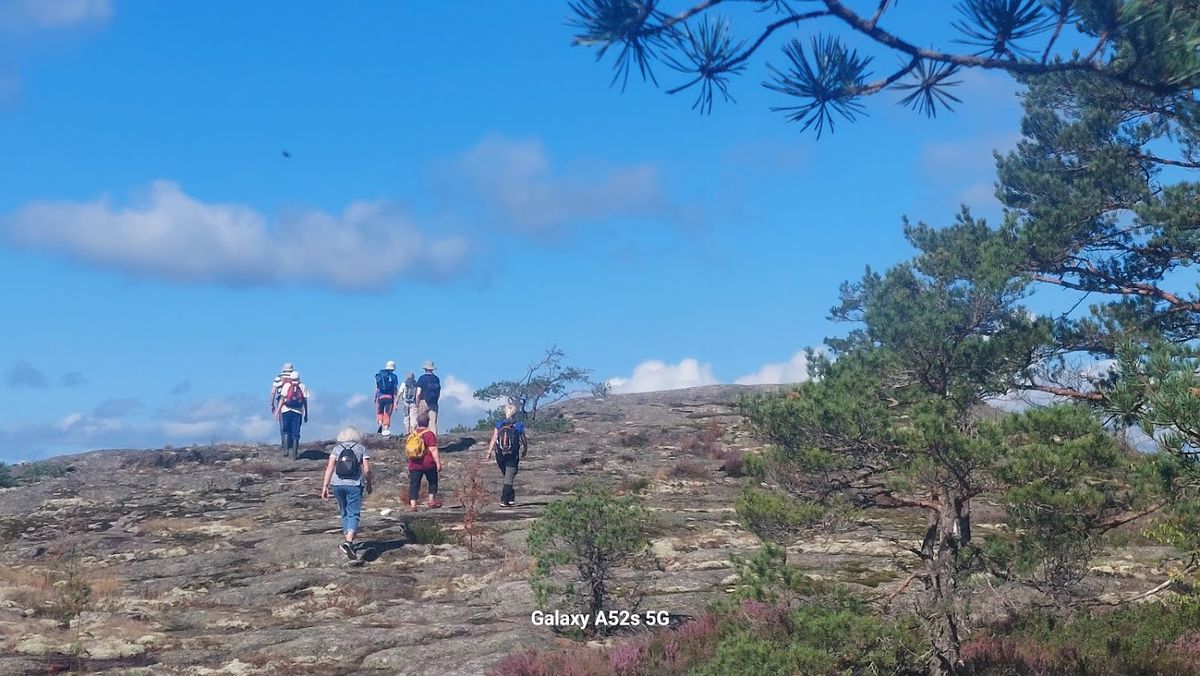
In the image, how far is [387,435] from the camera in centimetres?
3256

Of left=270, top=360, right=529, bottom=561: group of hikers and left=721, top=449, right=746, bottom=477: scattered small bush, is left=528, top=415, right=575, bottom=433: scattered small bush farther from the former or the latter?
left=721, top=449, right=746, bottom=477: scattered small bush

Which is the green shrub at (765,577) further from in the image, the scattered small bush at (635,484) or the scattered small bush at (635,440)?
the scattered small bush at (635,440)

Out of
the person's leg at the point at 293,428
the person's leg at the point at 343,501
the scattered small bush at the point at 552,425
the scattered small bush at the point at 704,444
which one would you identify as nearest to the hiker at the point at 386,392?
the person's leg at the point at 293,428

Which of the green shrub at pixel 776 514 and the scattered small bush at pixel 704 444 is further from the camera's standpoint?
the scattered small bush at pixel 704 444

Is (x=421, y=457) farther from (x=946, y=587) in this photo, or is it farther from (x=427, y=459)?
(x=946, y=587)

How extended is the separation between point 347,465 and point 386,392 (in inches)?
498

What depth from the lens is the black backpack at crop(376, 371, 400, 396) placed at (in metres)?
28.4

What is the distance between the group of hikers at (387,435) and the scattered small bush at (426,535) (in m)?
0.96

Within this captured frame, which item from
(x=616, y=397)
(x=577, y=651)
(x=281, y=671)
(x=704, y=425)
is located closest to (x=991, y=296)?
(x=577, y=651)

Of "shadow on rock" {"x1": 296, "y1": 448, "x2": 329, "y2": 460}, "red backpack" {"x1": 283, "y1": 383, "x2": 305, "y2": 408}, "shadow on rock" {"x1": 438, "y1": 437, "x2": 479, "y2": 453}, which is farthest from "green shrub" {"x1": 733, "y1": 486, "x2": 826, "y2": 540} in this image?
"shadow on rock" {"x1": 296, "y1": 448, "x2": 329, "y2": 460}

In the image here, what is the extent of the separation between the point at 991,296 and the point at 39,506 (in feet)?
74.4

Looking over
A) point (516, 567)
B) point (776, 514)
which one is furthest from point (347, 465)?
point (776, 514)

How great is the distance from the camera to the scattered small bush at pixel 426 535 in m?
17.8

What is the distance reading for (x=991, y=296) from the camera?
31.6 feet
